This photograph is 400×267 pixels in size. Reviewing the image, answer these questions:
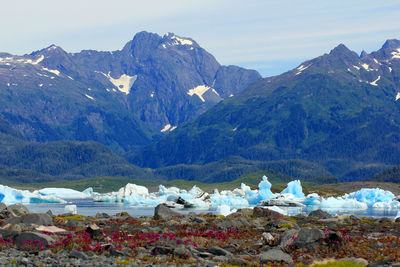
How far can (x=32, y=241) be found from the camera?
118ft

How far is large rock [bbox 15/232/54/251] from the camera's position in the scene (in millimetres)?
35250

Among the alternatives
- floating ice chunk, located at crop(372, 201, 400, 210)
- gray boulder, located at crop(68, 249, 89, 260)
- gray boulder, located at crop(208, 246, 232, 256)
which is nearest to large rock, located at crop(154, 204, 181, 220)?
gray boulder, located at crop(208, 246, 232, 256)

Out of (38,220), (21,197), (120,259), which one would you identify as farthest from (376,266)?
(21,197)

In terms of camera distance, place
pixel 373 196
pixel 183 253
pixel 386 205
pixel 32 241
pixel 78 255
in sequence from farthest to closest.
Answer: pixel 373 196, pixel 386 205, pixel 32 241, pixel 183 253, pixel 78 255

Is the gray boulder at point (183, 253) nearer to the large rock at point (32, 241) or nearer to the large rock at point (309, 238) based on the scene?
the large rock at point (309, 238)

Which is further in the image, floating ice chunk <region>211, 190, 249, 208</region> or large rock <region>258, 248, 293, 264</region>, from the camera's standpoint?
floating ice chunk <region>211, 190, 249, 208</region>

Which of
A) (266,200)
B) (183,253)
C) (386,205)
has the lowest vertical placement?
(386,205)

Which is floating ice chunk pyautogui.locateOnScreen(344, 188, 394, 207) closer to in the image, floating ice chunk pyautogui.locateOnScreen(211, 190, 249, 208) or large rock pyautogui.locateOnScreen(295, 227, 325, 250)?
floating ice chunk pyautogui.locateOnScreen(211, 190, 249, 208)

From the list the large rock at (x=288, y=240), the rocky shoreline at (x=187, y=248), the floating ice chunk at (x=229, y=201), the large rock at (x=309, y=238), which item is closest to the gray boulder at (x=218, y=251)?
the rocky shoreline at (x=187, y=248)

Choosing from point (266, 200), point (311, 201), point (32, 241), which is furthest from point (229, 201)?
point (32, 241)

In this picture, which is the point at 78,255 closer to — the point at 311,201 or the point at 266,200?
the point at 266,200

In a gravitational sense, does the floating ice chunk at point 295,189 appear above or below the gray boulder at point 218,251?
below

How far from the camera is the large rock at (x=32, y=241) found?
35.2 m

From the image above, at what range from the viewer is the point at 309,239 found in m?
37.5
